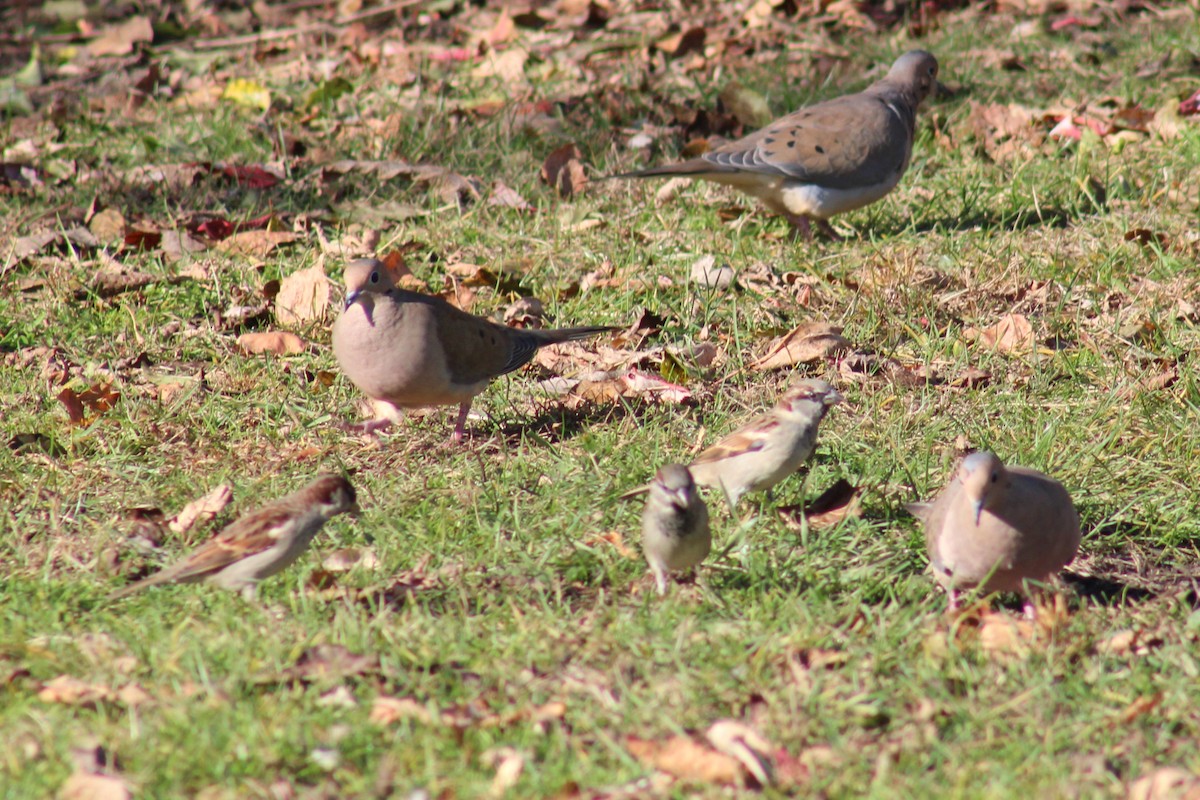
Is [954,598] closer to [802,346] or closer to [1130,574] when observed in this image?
[1130,574]

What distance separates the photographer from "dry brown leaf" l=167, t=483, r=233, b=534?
463cm

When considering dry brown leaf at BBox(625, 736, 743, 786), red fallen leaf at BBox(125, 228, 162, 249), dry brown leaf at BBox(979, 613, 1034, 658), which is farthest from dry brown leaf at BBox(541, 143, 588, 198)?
dry brown leaf at BBox(625, 736, 743, 786)

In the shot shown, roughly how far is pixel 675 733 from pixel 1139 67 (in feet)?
22.8

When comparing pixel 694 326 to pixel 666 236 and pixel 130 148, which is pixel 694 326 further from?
pixel 130 148

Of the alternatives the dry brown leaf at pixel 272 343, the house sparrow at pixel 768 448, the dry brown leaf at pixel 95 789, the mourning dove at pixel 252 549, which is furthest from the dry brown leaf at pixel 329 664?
the dry brown leaf at pixel 272 343

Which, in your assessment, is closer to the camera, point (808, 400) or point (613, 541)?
point (613, 541)

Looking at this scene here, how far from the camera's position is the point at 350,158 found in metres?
8.15

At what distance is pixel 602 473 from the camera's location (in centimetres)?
500

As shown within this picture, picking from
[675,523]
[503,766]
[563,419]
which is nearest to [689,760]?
[503,766]

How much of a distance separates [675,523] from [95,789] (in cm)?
165

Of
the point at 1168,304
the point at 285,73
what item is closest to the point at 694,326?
the point at 1168,304

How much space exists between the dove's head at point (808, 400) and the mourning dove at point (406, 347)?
1.25 metres

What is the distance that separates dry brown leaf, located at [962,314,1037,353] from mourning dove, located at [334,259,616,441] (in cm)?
204

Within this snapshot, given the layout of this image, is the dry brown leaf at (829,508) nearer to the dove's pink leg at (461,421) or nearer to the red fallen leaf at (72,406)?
the dove's pink leg at (461,421)
